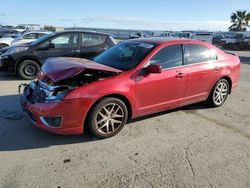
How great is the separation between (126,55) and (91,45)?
4487 mm

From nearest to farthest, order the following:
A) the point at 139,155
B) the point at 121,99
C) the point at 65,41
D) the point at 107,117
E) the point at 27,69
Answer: the point at 139,155 < the point at 107,117 < the point at 121,99 < the point at 27,69 < the point at 65,41

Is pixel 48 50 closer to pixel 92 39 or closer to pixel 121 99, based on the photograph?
pixel 92 39

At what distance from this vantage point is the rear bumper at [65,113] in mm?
4086

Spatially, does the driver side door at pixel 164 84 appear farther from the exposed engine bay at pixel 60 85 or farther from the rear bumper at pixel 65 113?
the rear bumper at pixel 65 113

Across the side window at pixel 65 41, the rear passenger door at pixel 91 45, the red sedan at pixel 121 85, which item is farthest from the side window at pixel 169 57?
the side window at pixel 65 41

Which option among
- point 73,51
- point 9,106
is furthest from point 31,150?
point 73,51

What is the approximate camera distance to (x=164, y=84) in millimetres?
5047

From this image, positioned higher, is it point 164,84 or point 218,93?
point 164,84

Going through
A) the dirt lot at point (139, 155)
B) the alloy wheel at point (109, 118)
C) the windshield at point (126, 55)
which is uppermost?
the windshield at point (126, 55)

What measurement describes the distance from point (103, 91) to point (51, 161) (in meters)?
1.25

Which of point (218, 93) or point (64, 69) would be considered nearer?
point (64, 69)

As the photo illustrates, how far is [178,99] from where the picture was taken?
5.44 meters

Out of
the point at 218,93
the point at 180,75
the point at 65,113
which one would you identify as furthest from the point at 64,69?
the point at 218,93

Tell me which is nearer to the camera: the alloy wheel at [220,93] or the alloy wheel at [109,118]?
the alloy wheel at [109,118]
